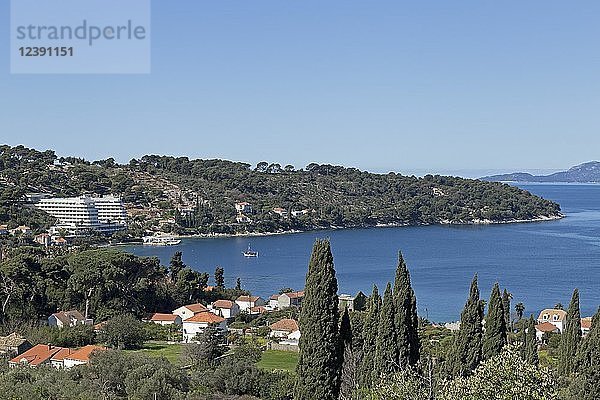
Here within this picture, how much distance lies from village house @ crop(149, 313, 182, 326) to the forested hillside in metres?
38.6

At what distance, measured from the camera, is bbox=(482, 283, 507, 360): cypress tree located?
15.7 m

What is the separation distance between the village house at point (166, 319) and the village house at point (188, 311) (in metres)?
0.21

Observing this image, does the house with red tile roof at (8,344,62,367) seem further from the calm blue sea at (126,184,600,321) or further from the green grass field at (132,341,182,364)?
the calm blue sea at (126,184,600,321)

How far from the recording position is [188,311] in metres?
30.0

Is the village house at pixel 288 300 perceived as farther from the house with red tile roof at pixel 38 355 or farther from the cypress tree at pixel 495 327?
the cypress tree at pixel 495 327

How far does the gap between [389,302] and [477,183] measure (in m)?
94.7

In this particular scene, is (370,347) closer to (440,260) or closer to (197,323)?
(197,323)

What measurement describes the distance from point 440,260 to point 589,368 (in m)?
43.0

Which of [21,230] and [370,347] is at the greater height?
[21,230]

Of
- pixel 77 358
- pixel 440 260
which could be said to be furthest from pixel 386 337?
pixel 440 260

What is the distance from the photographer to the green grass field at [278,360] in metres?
21.9

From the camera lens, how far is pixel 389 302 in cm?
1445

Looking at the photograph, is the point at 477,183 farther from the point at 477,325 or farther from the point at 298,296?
the point at 477,325

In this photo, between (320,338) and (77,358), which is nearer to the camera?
(320,338)
